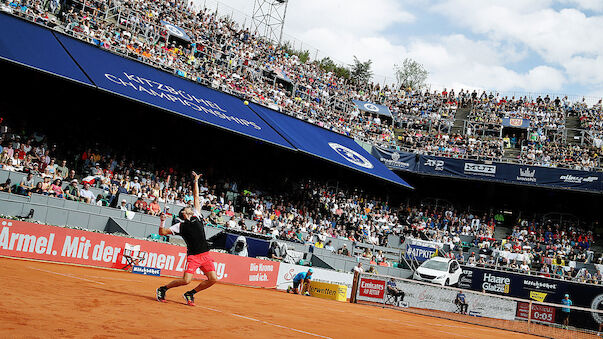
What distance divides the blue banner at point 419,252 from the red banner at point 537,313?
37.9 ft

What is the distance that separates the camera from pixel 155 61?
92.2 feet

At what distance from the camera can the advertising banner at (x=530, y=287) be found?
84.0ft

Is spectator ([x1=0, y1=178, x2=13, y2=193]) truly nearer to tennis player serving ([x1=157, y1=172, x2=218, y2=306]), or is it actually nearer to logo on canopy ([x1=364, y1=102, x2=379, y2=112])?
tennis player serving ([x1=157, y1=172, x2=218, y2=306])

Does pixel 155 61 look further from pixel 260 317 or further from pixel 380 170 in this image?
pixel 260 317

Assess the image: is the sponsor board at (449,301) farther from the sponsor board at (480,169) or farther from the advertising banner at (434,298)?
the sponsor board at (480,169)

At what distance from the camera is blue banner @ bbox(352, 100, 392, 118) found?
45875 mm

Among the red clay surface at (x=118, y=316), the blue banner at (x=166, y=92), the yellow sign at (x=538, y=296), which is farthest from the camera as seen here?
the yellow sign at (x=538, y=296)

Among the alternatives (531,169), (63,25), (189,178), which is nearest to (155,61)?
(63,25)

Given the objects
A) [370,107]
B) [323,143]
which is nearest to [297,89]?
[370,107]

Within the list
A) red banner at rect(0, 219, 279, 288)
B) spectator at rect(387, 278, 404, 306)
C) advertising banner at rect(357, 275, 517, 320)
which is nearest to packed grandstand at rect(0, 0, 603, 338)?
red banner at rect(0, 219, 279, 288)

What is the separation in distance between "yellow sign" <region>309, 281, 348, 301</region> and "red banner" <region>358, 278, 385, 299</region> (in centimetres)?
81

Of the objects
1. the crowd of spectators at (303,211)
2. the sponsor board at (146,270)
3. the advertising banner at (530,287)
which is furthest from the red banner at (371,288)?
the advertising banner at (530,287)

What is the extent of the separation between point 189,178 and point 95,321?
20.9 metres

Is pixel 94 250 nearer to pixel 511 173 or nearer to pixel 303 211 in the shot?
pixel 303 211
